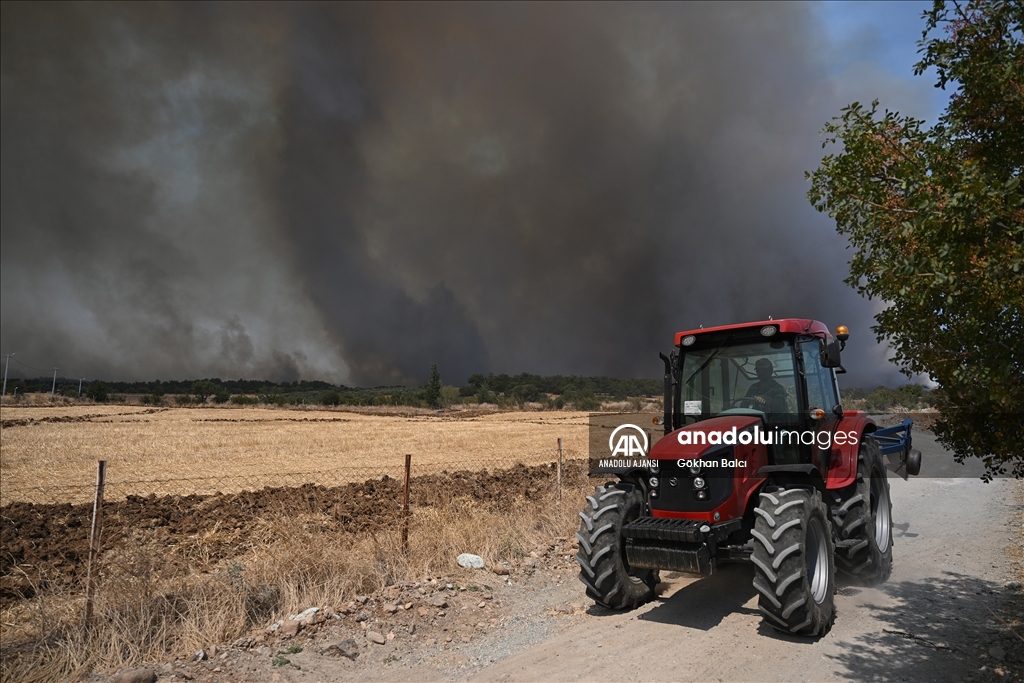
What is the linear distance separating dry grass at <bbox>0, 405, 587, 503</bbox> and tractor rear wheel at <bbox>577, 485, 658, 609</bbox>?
7883 millimetres

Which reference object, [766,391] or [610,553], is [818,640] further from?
[766,391]

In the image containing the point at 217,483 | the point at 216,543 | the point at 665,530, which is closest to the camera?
the point at 665,530

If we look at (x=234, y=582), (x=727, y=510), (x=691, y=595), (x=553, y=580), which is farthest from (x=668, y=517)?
(x=234, y=582)

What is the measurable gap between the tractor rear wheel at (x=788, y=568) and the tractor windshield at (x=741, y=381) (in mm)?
1137

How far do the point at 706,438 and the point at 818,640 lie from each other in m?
1.98

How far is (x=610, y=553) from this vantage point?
5996mm

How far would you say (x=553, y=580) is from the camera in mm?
7566

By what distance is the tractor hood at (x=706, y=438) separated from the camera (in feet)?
19.5

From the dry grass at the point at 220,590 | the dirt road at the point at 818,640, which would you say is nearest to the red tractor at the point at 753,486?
→ the dirt road at the point at 818,640

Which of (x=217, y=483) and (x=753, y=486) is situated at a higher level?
(x=753, y=486)

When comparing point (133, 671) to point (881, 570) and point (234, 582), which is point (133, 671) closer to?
point (234, 582)

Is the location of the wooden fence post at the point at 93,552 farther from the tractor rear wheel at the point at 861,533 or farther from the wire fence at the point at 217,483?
the tractor rear wheel at the point at 861,533

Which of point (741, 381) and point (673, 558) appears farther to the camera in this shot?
point (741, 381)

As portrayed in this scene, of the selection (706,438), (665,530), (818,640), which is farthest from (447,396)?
(818,640)
